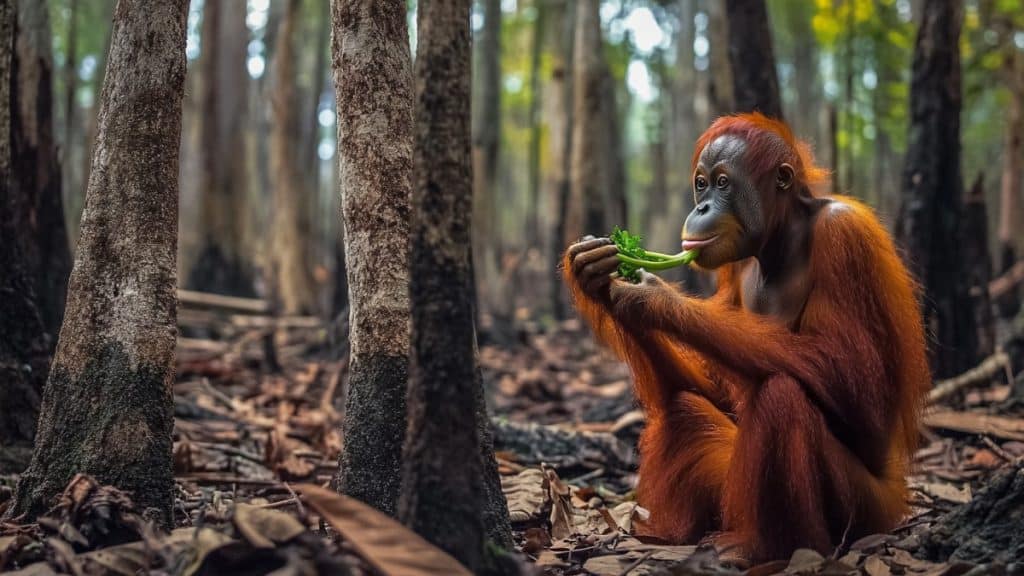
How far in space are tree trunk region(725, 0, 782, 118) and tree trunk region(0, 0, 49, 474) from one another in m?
4.53

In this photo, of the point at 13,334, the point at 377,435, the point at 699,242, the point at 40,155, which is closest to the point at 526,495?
the point at 377,435

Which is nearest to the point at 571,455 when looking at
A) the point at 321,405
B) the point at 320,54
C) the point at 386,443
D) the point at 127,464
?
the point at 321,405

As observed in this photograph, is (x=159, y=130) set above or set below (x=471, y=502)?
above

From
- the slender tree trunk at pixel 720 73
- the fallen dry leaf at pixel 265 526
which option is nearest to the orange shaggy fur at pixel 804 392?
the fallen dry leaf at pixel 265 526

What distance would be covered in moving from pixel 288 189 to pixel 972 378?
32.1 ft

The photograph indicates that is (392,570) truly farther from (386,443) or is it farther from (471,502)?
(386,443)

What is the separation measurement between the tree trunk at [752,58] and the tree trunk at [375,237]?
13.3 ft

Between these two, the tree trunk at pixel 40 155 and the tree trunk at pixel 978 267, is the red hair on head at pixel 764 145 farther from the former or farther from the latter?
the tree trunk at pixel 978 267

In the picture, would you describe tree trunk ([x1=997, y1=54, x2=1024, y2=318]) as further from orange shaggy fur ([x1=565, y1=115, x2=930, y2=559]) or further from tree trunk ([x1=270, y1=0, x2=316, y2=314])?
orange shaggy fur ([x1=565, y1=115, x2=930, y2=559])

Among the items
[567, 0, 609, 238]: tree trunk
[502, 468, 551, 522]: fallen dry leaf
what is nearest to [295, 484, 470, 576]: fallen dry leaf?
[502, 468, 551, 522]: fallen dry leaf

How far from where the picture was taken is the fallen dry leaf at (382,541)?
253 cm

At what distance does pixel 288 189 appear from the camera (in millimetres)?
14352

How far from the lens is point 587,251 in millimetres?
3686

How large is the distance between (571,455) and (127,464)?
9.76ft
